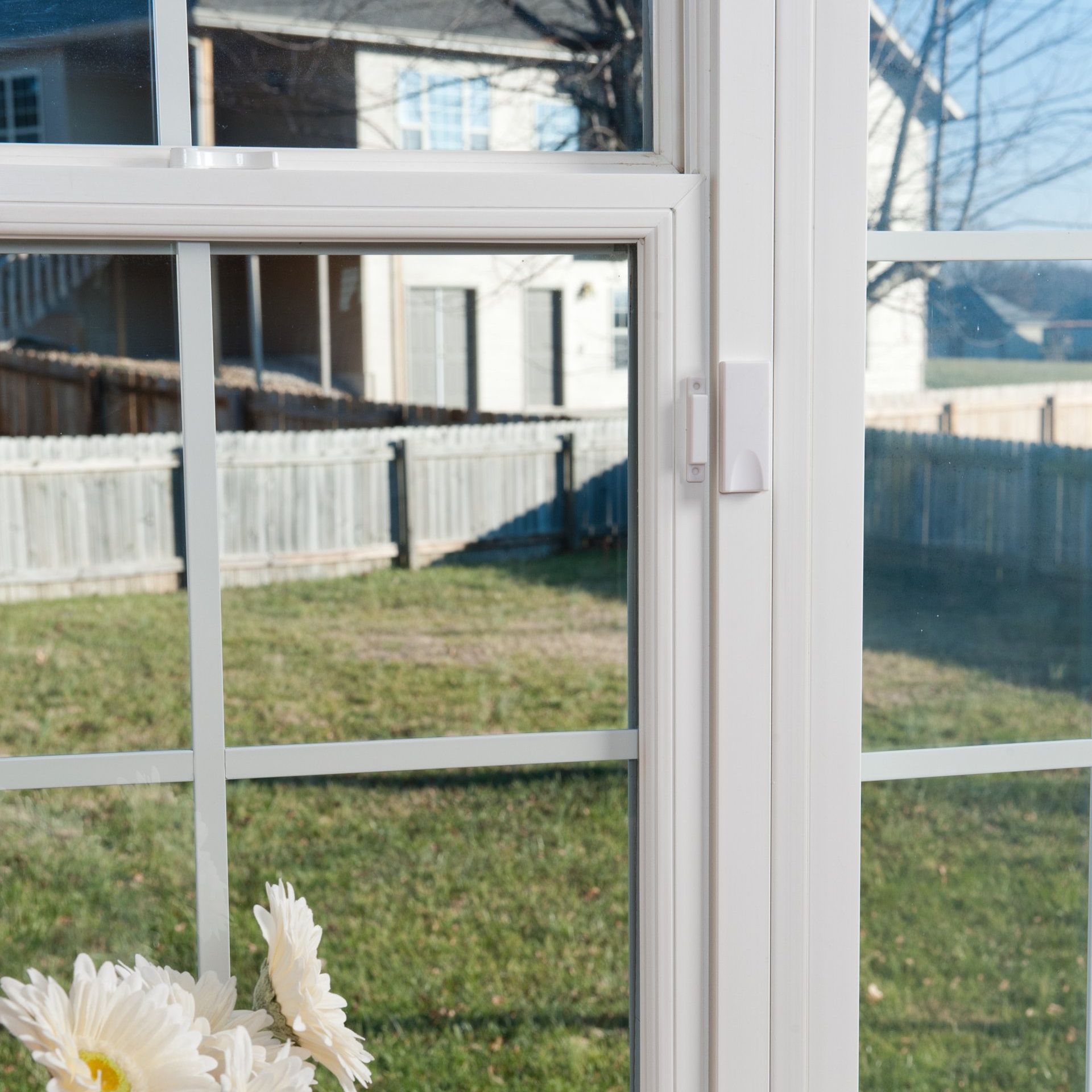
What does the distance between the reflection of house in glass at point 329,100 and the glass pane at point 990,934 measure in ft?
1.24

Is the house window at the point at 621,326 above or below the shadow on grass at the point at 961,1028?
above

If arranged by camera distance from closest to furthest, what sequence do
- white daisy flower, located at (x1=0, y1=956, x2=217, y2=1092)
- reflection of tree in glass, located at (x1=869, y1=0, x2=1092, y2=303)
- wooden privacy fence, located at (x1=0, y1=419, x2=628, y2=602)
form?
white daisy flower, located at (x1=0, y1=956, x2=217, y2=1092) < reflection of tree in glass, located at (x1=869, y1=0, x2=1092, y2=303) < wooden privacy fence, located at (x1=0, y1=419, x2=628, y2=602)

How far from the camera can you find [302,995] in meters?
0.58

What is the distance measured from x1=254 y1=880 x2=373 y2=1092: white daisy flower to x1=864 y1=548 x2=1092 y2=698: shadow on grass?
1.30 feet

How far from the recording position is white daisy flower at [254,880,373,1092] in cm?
57

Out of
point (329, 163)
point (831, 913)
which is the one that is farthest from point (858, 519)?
point (329, 163)

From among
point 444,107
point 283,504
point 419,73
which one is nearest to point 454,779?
point 283,504

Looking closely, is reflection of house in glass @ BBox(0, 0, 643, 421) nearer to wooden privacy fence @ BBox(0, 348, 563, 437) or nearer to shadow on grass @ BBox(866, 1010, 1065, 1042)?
shadow on grass @ BBox(866, 1010, 1065, 1042)

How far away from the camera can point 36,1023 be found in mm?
509

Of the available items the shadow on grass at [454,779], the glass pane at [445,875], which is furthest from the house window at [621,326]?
the shadow on grass at [454,779]

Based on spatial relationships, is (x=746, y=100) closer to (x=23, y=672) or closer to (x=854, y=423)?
(x=854, y=423)

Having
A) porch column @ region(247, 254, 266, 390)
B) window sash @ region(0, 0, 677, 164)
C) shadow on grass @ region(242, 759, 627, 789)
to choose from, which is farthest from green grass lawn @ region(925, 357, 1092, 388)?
shadow on grass @ region(242, 759, 627, 789)

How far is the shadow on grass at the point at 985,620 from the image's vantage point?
73cm

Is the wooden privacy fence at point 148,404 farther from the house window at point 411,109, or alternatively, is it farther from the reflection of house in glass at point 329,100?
the house window at point 411,109
